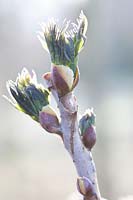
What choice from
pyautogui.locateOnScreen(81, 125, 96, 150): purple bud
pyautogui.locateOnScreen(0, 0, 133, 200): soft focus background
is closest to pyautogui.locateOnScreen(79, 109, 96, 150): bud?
pyautogui.locateOnScreen(81, 125, 96, 150): purple bud

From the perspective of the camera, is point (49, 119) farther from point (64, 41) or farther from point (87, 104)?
point (87, 104)

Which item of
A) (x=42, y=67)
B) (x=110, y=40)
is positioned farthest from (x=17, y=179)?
(x=110, y=40)

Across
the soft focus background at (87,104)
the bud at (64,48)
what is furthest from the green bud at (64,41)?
the soft focus background at (87,104)

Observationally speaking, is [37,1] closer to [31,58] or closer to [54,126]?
[31,58]

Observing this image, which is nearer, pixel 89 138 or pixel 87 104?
pixel 89 138

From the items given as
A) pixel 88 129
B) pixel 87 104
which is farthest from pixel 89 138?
pixel 87 104

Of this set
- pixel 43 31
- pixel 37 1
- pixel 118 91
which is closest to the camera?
pixel 43 31
